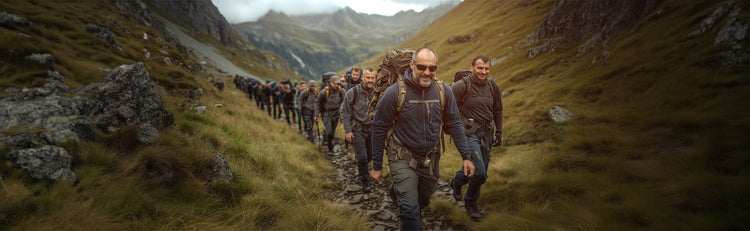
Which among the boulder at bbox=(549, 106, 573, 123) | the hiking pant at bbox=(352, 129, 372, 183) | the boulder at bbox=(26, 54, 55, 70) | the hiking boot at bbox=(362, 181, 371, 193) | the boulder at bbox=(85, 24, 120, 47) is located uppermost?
the boulder at bbox=(85, 24, 120, 47)

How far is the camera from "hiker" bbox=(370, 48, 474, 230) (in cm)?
355

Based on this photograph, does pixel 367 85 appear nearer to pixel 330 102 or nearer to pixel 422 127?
pixel 330 102

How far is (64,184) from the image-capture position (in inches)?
128

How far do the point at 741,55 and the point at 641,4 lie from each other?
1447cm

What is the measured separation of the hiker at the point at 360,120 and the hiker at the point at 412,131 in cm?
281

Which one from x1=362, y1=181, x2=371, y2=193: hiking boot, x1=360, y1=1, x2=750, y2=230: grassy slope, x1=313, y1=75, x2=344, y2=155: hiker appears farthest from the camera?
x1=313, y1=75, x2=344, y2=155: hiker

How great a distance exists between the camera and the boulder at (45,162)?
10.7 feet

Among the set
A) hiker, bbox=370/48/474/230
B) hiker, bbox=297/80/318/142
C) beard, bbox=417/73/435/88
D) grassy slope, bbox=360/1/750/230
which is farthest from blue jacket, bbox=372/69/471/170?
hiker, bbox=297/80/318/142

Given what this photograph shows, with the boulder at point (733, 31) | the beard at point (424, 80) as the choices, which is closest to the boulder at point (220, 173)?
the beard at point (424, 80)

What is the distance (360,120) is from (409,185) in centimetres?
324

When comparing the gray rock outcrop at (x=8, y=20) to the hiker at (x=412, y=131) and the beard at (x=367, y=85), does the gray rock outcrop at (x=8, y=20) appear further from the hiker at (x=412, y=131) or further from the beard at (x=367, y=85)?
the hiker at (x=412, y=131)

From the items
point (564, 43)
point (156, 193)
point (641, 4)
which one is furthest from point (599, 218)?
point (564, 43)

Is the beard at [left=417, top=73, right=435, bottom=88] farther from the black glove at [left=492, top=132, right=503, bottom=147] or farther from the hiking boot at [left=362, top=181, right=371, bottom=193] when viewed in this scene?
the hiking boot at [left=362, top=181, right=371, bottom=193]

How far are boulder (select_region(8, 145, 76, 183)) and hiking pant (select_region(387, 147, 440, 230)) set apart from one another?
4296mm
